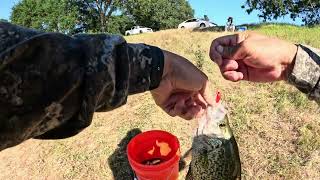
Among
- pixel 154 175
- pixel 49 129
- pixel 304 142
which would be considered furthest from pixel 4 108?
pixel 304 142

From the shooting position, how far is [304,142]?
16.9ft

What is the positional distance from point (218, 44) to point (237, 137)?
3.02m

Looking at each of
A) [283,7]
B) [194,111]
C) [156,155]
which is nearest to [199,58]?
[156,155]

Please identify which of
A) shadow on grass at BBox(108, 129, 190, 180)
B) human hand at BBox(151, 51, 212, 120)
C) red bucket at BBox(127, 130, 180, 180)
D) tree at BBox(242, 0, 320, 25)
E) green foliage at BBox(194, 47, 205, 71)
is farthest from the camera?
tree at BBox(242, 0, 320, 25)

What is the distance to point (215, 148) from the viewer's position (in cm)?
279

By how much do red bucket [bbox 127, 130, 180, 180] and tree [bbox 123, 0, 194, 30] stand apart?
117ft

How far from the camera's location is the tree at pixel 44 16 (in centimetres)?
3700

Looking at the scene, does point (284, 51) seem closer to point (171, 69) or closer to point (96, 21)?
point (171, 69)

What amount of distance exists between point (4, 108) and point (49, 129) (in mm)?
204

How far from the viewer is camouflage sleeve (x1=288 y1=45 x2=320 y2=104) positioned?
2.76 metres

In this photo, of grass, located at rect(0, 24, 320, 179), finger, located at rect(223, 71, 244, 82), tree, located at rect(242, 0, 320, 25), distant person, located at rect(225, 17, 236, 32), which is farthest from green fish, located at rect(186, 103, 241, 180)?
tree, located at rect(242, 0, 320, 25)

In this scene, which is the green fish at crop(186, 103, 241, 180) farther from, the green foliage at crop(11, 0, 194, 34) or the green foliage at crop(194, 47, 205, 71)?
the green foliage at crop(11, 0, 194, 34)

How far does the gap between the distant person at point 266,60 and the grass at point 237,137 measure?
7.31 ft

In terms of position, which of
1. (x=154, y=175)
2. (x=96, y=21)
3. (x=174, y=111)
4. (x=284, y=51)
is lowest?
(x=96, y=21)
